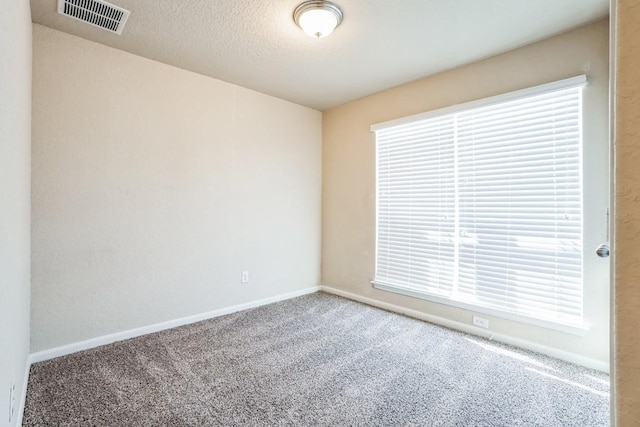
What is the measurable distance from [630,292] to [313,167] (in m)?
3.81

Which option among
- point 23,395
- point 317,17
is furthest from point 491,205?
point 23,395

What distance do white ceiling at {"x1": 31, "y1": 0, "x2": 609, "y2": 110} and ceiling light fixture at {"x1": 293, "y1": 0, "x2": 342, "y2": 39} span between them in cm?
6

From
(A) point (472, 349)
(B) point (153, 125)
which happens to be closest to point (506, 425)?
(A) point (472, 349)

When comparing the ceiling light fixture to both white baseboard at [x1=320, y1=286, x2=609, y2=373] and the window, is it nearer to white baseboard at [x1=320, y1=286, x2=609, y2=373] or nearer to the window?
the window

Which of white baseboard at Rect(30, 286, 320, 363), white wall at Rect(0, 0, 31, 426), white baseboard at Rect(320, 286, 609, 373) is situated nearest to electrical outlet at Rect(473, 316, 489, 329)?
white baseboard at Rect(320, 286, 609, 373)

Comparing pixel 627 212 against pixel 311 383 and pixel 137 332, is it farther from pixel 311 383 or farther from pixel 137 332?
pixel 137 332

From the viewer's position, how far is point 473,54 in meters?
2.68

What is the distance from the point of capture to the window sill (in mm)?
2299

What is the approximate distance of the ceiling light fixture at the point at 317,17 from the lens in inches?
80.6

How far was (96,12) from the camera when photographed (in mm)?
2135

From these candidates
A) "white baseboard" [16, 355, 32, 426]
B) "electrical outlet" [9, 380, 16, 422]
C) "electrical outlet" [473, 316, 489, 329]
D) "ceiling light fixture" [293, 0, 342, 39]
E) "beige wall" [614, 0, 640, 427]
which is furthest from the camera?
"electrical outlet" [473, 316, 489, 329]

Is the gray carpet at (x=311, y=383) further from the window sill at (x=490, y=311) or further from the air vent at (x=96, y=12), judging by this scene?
the air vent at (x=96, y=12)

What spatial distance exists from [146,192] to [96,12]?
4.44 ft

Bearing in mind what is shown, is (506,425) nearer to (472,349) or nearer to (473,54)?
(472,349)
